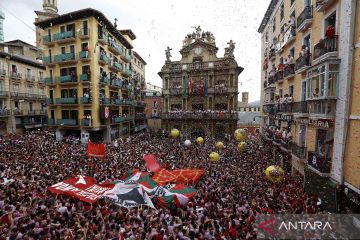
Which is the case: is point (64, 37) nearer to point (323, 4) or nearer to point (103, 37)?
point (103, 37)

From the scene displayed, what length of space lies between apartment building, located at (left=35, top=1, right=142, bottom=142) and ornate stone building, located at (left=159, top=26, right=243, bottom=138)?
10.7 m

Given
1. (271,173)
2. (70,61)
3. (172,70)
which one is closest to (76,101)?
(70,61)

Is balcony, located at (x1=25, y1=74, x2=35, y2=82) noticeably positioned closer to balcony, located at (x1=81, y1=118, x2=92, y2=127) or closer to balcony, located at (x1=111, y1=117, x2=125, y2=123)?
balcony, located at (x1=81, y1=118, x2=92, y2=127)

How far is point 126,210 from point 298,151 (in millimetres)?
12659

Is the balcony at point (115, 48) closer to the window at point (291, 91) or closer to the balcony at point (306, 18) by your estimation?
the window at point (291, 91)

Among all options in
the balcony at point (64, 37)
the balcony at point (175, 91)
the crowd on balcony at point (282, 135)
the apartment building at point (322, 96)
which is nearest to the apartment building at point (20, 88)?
the balcony at point (64, 37)

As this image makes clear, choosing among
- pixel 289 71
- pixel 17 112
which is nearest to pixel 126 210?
pixel 289 71

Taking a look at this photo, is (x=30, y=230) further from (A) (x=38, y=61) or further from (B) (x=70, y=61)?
(A) (x=38, y=61)

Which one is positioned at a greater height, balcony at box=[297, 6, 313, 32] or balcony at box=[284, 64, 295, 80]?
balcony at box=[297, 6, 313, 32]

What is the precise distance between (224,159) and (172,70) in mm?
22795

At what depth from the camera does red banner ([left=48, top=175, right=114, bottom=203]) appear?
11.1m

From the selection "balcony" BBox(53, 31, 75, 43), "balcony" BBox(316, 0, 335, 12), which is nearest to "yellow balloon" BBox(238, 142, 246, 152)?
"balcony" BBox(316, 0, 335, 12)

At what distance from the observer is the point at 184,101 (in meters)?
38.6

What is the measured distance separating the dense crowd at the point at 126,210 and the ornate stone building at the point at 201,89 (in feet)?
56.3
